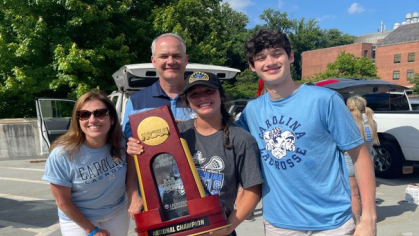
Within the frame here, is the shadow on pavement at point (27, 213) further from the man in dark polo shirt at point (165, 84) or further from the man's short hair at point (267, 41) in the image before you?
the man's short hair at point (267, 41)

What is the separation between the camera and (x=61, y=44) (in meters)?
10.8

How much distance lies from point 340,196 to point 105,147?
5.39 feet

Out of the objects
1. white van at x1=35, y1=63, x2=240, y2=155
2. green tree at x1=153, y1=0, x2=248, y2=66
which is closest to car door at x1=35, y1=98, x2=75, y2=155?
white van at x1=35, y1=63, x2=240, y2=155

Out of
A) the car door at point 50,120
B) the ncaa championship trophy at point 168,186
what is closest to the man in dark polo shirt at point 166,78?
the ncaa championship trophy at point 168,186

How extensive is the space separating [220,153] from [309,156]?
506 millimetres

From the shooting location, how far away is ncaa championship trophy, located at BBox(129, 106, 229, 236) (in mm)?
1670

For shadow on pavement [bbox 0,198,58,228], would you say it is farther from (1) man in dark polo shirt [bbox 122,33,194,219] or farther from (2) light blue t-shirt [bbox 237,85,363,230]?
(2) light blue t-shirt [bbox 237,85,363,230]

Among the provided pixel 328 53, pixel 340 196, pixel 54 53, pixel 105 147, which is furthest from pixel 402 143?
pixel 328 53

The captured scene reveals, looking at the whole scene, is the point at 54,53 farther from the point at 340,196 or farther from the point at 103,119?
→ the point at 340,196

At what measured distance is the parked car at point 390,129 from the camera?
6273 millimetres

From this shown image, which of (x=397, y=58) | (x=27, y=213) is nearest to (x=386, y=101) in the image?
(x=27, y=213)

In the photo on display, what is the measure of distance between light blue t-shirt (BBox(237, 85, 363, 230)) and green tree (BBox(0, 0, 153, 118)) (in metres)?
9.58

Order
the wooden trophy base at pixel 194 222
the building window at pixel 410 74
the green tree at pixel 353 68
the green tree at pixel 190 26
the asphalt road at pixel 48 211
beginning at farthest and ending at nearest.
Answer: the building window at pixel 410 74 < the green tree at pixel 353 68 < the green tree at pixel 190 26 < the asphalt road at pixel 48 211 < the wooden trophy base at pixel 194 222

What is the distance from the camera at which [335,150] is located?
1869 mm
